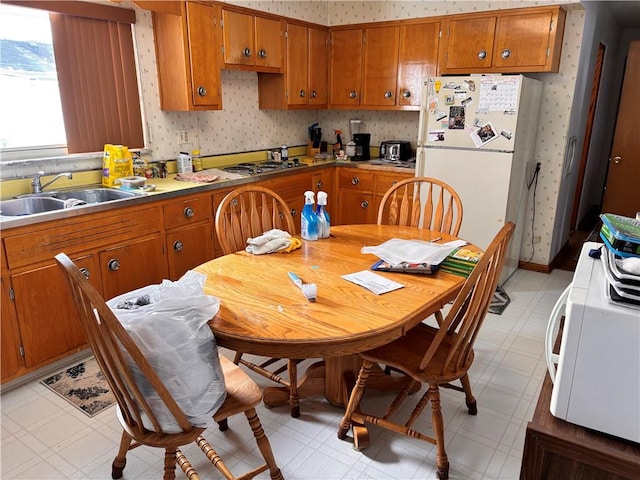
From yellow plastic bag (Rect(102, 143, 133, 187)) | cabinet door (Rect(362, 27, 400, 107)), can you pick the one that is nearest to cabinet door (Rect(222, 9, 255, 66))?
yellow plastic bag (Rect(102, 143, 133, 187))

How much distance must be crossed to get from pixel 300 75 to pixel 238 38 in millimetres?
794

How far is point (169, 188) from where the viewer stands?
9.61ft

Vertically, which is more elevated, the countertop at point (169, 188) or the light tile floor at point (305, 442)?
the countertop at point (169, 188)

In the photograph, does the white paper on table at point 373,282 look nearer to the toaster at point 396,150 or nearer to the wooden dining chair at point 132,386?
the wooden dining chair at point 132,386

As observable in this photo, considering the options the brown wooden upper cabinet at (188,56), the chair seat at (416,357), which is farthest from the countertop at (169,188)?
the chair seat at (416,357)

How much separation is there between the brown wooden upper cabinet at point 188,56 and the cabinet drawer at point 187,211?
700 millimetres

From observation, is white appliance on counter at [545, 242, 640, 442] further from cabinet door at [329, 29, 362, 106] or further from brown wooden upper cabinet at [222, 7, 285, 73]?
cabinet door at [329, 29, 362, 106]

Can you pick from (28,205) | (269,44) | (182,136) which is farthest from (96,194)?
(269,44)

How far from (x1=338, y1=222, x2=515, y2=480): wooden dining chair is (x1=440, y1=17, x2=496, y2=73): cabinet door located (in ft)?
7.83

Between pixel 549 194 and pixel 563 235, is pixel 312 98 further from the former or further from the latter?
pixel 563 235

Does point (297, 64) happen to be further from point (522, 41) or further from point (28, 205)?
point (28, 205)

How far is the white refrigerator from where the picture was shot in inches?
125

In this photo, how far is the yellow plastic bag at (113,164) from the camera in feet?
9.66

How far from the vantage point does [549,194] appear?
3803 millimetres
